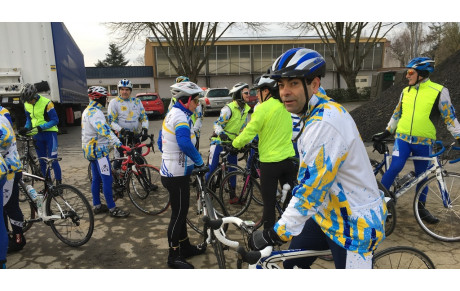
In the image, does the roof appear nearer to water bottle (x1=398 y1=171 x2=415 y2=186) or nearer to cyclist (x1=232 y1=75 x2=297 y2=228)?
cyclist (x1=232 y1=75 x2=297 y2=228)

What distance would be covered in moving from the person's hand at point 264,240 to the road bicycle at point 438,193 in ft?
8.51

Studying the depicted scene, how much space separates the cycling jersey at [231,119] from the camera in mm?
5260

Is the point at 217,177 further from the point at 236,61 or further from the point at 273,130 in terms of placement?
the point at 236,61

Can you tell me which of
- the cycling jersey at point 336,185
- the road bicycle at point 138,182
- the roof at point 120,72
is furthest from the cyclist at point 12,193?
the roof at point 120,72

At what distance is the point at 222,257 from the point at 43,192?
2.60 metres

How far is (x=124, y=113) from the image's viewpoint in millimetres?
5988

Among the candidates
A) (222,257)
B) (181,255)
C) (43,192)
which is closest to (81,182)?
(43,192)

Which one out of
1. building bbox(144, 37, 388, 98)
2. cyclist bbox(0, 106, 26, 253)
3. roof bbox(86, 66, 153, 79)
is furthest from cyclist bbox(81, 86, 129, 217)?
roof bbox(86, 66, 153, 79)

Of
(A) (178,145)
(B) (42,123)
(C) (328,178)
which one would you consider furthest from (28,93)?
(C) (328,178)

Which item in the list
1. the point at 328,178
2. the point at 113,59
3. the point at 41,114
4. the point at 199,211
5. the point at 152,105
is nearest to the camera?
the point at 328,178

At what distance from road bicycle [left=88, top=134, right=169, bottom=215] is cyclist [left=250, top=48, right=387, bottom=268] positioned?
11.7 ft

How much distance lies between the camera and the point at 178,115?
318cm

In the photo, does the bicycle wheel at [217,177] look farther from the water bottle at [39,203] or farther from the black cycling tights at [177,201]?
the water bottle at [39,203]

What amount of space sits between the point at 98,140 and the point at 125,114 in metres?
1.43
